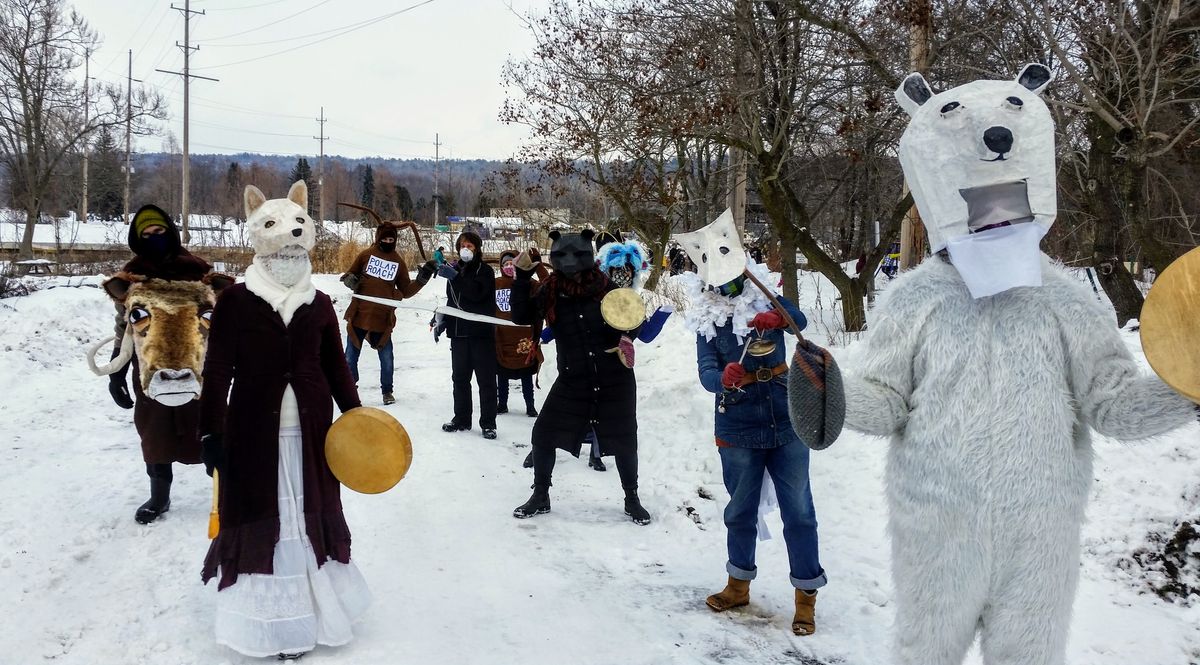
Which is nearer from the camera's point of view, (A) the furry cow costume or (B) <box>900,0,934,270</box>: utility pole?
(A) the furry cow costume

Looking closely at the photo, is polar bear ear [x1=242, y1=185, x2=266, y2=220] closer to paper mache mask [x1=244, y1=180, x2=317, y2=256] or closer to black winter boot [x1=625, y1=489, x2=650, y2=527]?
paper mache mask [x1=244, y1=180, x2=317, y2=256]

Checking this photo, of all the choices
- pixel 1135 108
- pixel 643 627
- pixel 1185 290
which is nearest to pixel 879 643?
pixel 643 627

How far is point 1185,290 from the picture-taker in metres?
2.16

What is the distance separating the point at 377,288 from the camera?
904 centimetres

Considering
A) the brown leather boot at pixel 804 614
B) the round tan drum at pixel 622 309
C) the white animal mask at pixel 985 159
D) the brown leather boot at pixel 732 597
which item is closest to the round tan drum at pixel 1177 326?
the white animal mask at pixel 985 159

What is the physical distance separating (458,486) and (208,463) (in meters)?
2.88

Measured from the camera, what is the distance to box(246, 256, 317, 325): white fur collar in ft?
11.9

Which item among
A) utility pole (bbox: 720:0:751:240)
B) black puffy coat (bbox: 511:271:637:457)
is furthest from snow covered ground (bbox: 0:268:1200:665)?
utility pole (bbox: 720:0:751:240)

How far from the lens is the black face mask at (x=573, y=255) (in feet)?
18.7

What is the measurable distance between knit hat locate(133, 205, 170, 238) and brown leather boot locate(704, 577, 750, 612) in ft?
13.1

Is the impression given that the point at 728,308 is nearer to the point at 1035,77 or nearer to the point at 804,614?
the point at 804,614

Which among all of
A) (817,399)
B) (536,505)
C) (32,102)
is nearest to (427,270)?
(536,505)

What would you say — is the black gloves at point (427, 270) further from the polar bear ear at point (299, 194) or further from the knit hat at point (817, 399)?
the knit hat at point (817, 399)

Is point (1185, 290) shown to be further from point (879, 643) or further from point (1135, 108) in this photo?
point (1135, 108)
